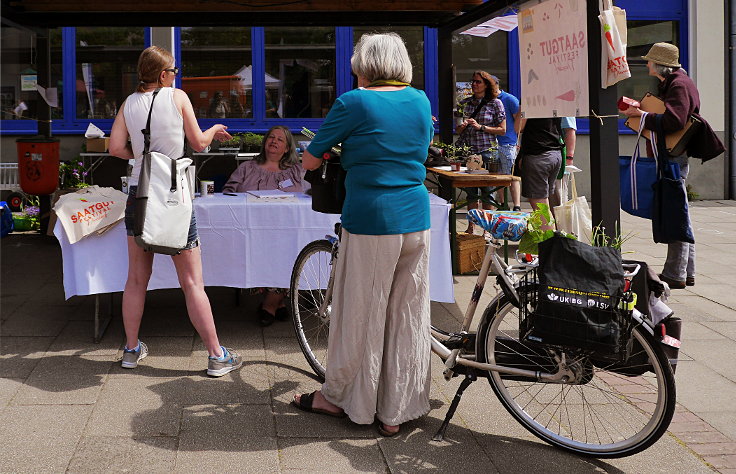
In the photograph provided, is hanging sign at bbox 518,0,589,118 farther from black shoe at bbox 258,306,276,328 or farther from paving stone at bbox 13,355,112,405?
paving stone at bbox 13,355,112,405

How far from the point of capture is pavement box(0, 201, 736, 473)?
3988 mm

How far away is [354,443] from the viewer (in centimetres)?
421

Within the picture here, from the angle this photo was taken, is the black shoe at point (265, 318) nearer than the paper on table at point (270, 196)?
No

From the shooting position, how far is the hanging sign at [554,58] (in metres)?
5.41

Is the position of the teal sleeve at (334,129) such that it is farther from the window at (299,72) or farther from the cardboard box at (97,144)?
the window at (299,72)

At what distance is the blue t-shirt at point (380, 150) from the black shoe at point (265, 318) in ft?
7.23

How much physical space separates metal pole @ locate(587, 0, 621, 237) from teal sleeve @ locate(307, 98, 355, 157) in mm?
1646

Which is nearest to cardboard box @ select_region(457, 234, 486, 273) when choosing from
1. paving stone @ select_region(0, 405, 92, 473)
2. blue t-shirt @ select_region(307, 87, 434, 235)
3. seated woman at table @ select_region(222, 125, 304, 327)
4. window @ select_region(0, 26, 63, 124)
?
seated woman at table @ select_region(222, 125, 304, 327)

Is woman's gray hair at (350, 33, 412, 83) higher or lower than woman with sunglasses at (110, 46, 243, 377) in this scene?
higher

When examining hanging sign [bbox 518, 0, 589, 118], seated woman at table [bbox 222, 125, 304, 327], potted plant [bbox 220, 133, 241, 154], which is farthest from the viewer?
potted plant [bbox 220, 133, 241, 154]

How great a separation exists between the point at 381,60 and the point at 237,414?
184cm

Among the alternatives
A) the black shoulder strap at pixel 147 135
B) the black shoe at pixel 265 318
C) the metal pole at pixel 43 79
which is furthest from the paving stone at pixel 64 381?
the metal pole at pixel 43 79

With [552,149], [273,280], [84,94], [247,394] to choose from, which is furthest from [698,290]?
[84,94]

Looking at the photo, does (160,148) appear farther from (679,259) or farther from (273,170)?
(679,259)
